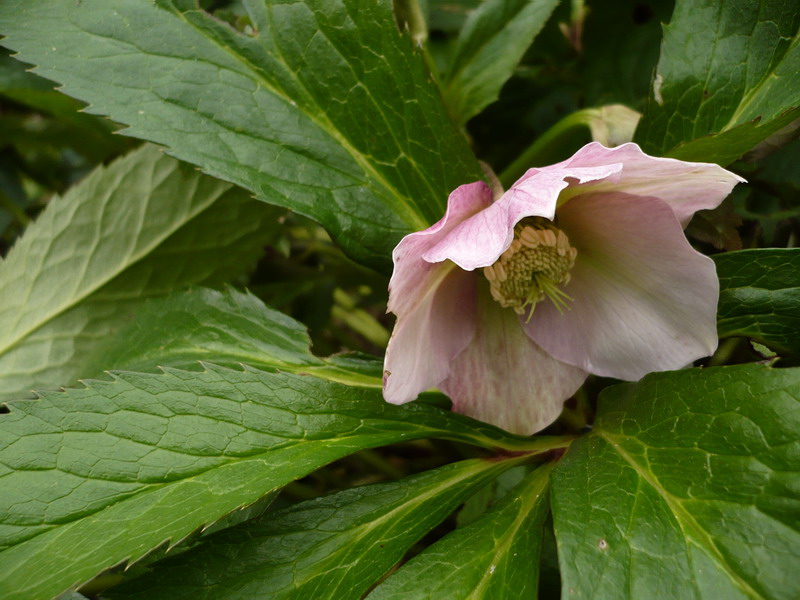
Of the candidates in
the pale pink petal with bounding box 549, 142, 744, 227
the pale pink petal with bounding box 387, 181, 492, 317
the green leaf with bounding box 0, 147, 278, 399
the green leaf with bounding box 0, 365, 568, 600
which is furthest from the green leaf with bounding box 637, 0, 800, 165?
the green leaf with bounding box 0, 147, 278, 399

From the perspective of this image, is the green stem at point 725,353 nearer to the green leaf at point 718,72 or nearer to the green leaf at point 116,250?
the green leaf at point 718,72

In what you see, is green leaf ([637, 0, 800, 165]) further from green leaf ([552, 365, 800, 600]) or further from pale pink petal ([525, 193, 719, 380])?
green leaf ([552, 365, 800, 600])

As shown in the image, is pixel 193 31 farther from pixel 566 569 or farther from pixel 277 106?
pixel 566 569

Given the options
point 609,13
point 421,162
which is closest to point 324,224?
point 421,162

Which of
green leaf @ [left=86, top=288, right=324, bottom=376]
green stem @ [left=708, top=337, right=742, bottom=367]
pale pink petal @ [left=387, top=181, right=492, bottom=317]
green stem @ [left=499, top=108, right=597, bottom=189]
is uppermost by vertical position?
pale pink petal @ [left=387, top=181, right=492, bottom=317]

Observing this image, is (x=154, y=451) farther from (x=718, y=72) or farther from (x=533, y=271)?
(x=718, y=72)

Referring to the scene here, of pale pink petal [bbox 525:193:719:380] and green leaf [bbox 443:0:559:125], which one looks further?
green leaf [bbox 443:0:559:125]
